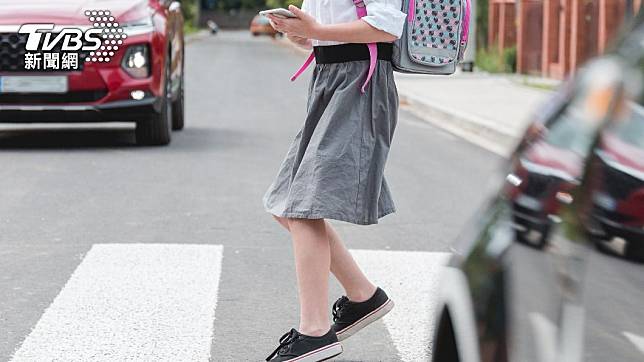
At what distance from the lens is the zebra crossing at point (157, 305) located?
5109 millimetres

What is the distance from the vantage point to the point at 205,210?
28.2ft

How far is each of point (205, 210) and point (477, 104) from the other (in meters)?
10.1

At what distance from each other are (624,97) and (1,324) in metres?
3.93

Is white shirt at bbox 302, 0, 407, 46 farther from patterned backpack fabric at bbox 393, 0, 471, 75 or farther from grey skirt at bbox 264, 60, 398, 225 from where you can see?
grey skirt at bbox 264, 60, 398, 225

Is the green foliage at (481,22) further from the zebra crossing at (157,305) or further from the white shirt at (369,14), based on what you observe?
the white shirt at (369,14)

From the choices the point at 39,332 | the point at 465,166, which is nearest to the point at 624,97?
the point at 39,332

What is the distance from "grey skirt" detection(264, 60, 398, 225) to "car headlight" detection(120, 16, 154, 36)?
23.9 ft

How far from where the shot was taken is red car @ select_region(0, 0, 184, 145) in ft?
37.3

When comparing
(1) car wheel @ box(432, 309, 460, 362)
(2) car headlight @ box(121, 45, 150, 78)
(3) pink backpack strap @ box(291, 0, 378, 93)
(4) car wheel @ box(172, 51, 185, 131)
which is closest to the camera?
(1) car wheel @ box(432, 309, 460, 362)

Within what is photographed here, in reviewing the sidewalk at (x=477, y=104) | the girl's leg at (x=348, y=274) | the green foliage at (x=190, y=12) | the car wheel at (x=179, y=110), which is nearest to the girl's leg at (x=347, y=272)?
the girl's leg at (x=348, y=274)

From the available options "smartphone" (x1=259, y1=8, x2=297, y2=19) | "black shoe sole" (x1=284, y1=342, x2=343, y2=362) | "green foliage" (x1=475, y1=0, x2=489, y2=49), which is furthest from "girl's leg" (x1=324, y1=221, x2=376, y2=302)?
"green foliage" (x1=475, y1=0, x2=489, y2=49)

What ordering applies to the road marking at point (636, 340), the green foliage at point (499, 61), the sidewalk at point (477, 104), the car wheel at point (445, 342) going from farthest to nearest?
the green foliage at point (499, 61) < the sidewalk at point (477, 104) < the car wheel at point (445, 342) < the road marking at point (636, 340)

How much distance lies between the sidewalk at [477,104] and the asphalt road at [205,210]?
0.48m

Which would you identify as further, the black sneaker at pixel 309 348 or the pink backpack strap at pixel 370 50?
the black sneaker at pixel 309 348
